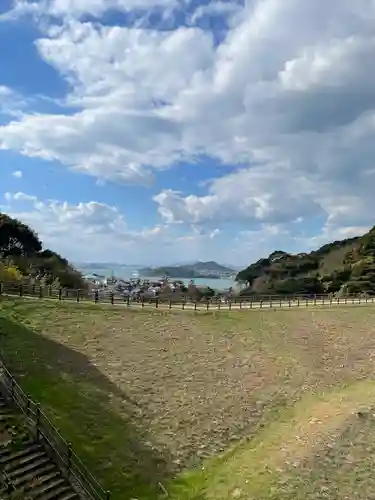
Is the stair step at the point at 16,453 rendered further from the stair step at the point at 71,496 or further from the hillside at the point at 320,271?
the hillside at the point at 320,271

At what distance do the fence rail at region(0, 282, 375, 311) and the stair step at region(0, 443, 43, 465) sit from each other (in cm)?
1588

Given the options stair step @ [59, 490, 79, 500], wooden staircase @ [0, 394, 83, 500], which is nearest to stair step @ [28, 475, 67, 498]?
wooden staircase @ [0, 394, 83, 500]

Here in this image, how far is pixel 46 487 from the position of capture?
14445mm

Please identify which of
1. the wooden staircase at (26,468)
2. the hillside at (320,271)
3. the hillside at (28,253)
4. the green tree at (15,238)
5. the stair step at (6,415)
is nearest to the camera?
the wooden staircase at (26,468)

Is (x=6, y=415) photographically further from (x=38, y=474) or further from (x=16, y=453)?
(x=38, y=474)

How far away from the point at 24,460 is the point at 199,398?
28.9ft

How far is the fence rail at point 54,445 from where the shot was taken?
14.9m

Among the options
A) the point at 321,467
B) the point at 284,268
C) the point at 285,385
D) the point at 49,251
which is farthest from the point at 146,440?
the point at 284,268

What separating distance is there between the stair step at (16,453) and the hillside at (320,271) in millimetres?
59496

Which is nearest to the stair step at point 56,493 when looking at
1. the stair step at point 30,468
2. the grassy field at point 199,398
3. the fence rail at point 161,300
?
the stair step at point 30,468

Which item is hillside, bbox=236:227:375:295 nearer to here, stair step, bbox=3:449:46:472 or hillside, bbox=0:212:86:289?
hillside, bbox=0:212:86:289

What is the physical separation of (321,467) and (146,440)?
19.1ft

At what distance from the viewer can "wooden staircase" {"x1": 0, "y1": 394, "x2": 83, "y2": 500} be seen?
14.0 metres

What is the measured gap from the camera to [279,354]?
1146 inches
